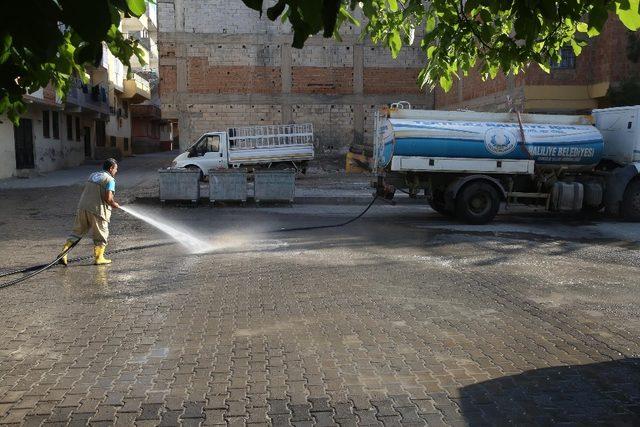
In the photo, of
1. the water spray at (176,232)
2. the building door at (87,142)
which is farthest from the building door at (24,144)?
the water spray at (176,232)

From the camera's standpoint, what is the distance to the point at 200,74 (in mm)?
33094

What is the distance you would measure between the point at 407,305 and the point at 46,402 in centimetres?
392

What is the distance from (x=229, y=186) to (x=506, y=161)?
7749 mm

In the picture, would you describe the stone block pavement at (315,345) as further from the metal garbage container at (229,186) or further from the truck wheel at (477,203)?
the metal garbage container at (229,186)

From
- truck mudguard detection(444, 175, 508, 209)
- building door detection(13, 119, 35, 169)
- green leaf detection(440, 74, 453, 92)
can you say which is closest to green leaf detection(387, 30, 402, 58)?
green leaf detection(440, 74, 453, 92)

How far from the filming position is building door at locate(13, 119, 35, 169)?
2538 cm

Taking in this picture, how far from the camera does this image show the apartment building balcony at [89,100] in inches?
1162

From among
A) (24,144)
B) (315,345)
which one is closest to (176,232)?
(315,345)

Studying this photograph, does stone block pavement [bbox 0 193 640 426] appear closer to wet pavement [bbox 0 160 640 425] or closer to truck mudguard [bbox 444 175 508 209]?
wet pavement [bbox 0 160 640 425]

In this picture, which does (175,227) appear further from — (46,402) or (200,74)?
(200,74)

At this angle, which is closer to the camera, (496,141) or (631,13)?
(631,13)

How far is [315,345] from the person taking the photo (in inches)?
207

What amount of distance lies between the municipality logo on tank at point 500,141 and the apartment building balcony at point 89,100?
21017mm

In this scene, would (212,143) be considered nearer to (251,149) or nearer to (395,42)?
(251,149)
